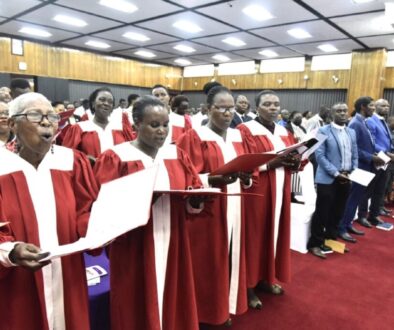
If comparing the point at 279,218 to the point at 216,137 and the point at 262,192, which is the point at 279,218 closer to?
the point at 262,192

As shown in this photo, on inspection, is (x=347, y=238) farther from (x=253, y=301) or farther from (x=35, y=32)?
(x=35, y=32)

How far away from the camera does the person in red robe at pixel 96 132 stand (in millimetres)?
3105

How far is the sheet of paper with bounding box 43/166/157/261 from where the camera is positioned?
1112 mm

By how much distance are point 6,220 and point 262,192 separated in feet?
5.75

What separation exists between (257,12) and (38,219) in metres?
5.79

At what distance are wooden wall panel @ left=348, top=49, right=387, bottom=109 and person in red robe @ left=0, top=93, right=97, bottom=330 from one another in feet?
29.6

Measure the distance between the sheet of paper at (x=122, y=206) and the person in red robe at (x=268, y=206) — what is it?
1352 millimetres

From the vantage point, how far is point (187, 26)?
702 cm

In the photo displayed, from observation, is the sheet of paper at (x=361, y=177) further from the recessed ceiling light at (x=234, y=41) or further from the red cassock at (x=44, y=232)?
the recessed ceiling light at (x=234, y=41)

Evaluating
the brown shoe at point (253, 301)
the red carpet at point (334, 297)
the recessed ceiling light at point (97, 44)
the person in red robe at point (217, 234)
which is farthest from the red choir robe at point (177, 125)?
the recessed ceiling light at point (97, 44)

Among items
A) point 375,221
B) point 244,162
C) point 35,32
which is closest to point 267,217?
point 244,162

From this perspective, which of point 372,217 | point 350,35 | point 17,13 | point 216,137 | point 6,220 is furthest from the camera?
point 350,35

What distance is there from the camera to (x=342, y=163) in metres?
3.50

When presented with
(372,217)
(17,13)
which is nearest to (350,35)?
(372,217)
